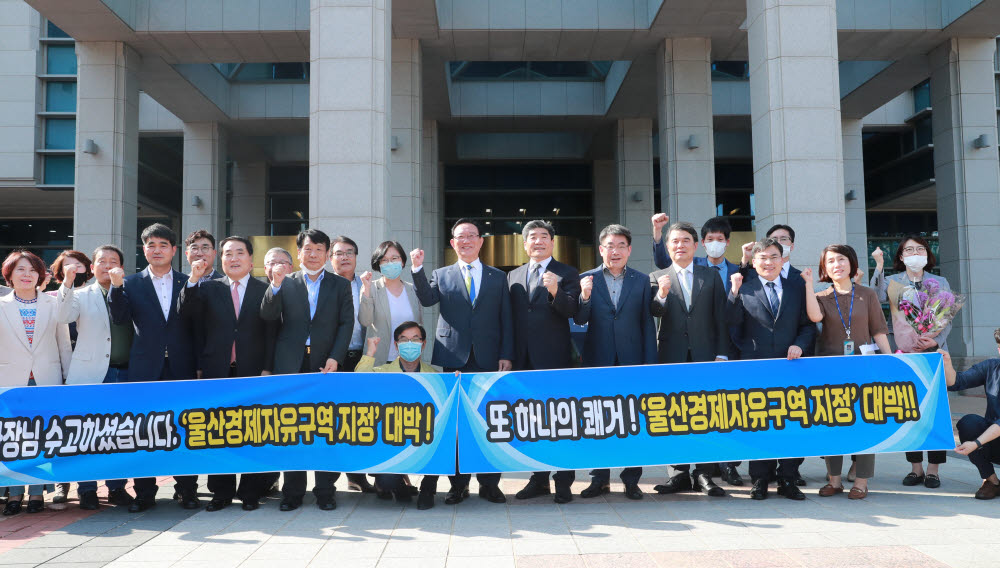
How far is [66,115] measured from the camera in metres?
20.5

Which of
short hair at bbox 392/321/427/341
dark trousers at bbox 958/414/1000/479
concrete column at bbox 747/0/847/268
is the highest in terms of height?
concrete column at bbox 747/0/847/268

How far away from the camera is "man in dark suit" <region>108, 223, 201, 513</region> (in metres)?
5.45

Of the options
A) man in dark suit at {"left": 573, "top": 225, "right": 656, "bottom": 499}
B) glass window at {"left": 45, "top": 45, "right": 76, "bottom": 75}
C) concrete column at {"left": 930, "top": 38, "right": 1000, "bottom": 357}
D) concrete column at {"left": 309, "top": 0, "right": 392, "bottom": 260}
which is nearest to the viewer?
man in dark suit at {"left": 573, "top": 225, "right": 656, "bottom": 499}

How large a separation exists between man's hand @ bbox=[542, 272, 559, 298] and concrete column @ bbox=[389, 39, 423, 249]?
8.68m

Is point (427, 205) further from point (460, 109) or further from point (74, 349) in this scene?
point (74, 349)

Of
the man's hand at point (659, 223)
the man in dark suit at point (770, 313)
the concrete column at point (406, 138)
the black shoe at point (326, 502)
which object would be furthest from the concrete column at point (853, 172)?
the black shoe at point (326, 502)

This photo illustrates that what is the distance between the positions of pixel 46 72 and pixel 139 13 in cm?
910

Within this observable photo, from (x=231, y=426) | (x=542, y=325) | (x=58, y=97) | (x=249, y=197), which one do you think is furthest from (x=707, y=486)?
(x=58, y=97)

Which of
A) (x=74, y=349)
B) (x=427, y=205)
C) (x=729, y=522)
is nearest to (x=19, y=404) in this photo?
(x=74, y=349)

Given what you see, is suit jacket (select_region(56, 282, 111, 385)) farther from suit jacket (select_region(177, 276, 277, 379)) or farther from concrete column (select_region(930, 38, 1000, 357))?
concrete column (select_region(930, 38, 1000, 357))

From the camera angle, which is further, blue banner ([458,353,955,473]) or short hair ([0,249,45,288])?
short hair ([0,249,45,288])

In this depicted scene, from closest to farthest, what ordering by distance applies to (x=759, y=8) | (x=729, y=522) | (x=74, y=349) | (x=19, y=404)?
1. (x=729, y=522)
2. (x=19, y=404)
3. (x=74, y=349)
4. (x=759, y=8)

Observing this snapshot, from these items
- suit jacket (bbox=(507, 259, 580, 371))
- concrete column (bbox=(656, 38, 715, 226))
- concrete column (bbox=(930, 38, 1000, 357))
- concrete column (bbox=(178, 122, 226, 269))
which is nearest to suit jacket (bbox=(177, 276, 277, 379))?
suit jacket (bbox=(507, 259, 580, 371))

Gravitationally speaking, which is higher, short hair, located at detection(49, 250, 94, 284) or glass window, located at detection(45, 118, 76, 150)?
glass window, located at detection(45, 118, 76, 150)
